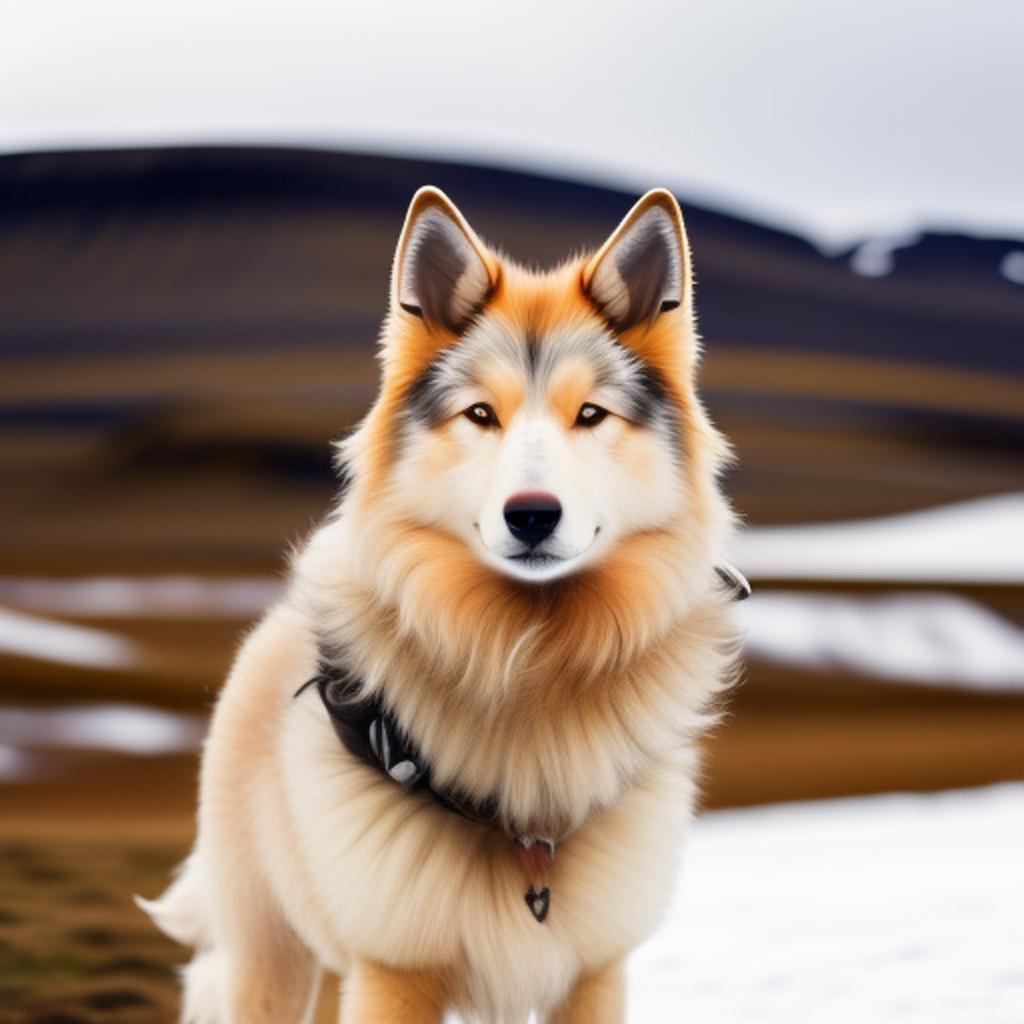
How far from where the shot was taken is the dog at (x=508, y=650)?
5.84 ft

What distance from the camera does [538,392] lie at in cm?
174

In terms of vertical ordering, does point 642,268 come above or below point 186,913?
above

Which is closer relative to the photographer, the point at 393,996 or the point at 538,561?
the point at 538,561

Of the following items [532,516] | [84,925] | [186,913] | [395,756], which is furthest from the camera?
[84,925]

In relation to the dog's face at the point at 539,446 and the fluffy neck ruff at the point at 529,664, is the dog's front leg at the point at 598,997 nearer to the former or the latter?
the fluffy neck ruff at the point at 529,664

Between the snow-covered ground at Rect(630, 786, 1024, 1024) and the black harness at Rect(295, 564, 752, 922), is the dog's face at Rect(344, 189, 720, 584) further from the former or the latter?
the snow-covered ground at Rect(630, 786, 1024, 1024)

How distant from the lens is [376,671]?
1.86m

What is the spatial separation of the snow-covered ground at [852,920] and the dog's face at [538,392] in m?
0.75

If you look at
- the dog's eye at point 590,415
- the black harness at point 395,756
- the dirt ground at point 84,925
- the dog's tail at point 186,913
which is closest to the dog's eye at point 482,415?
the dog's eye at point 590,415

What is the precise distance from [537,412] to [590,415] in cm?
9

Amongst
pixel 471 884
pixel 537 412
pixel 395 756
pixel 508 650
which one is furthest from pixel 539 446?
pixel 471 884

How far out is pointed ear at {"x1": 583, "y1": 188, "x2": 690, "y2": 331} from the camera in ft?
5.91

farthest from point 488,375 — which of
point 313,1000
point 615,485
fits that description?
point 313,1000

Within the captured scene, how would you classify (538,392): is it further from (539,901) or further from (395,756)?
(539,901)
